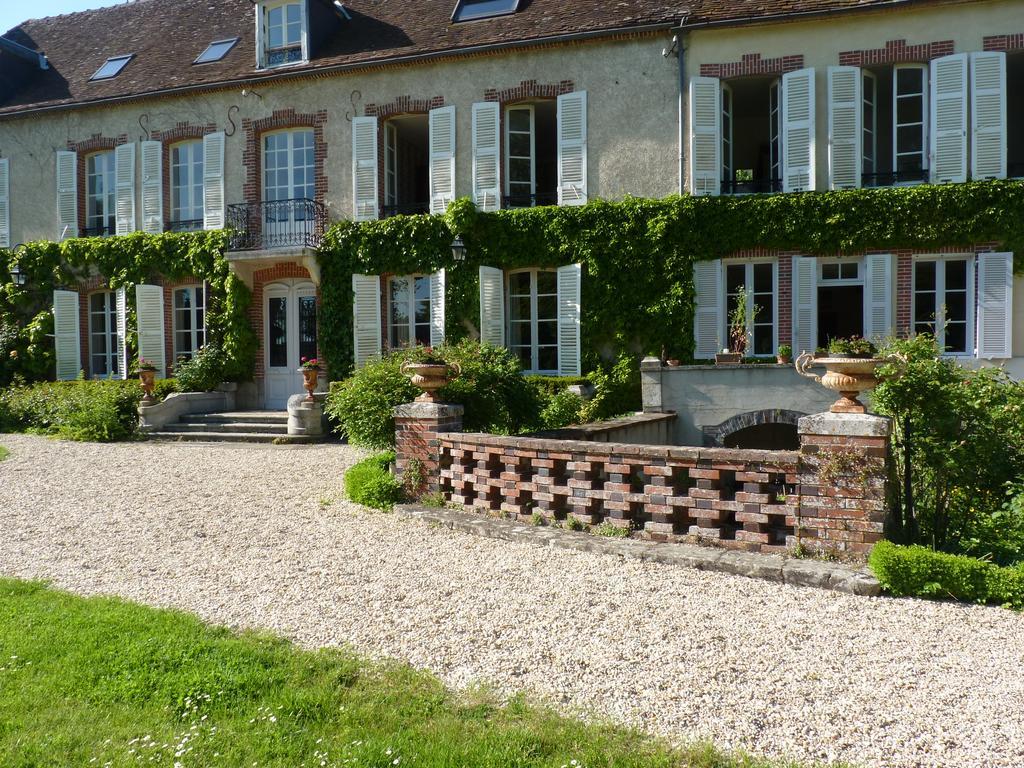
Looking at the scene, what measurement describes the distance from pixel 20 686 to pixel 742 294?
422 inches

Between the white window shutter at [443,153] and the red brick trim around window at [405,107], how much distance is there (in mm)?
195

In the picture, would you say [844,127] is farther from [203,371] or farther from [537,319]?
[203,371]

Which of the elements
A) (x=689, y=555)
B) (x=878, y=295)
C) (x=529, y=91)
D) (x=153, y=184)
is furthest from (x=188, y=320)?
(x=689, y=555)

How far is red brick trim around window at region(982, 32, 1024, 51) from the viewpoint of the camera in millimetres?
11000

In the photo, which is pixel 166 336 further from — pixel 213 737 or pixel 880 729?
pixel 880 729

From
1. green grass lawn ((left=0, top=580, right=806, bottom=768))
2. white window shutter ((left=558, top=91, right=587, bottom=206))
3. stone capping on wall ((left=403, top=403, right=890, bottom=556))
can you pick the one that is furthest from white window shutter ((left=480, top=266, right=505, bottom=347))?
green grass lawn ((left=0, top=580, right=806, bottom=768))

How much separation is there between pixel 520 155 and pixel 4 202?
462 inches

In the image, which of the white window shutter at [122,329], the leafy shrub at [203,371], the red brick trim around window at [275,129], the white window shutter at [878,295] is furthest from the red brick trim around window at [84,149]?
the white window shutter at [878,295]

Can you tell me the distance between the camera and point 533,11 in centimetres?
1370

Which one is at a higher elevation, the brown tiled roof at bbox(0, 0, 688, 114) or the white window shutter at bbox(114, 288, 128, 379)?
the brown tiled roof at bbox(0, 0, 688, 114)

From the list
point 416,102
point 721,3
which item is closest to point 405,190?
point 416,102

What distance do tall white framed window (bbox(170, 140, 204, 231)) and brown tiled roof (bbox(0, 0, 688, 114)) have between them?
1244 mm

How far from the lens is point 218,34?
1655 centimetres

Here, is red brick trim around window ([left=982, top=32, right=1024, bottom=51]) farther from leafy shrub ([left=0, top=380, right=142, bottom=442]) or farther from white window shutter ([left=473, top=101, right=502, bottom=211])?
leafy shrub ([left=0, top=380, right=142, bottom=442])
